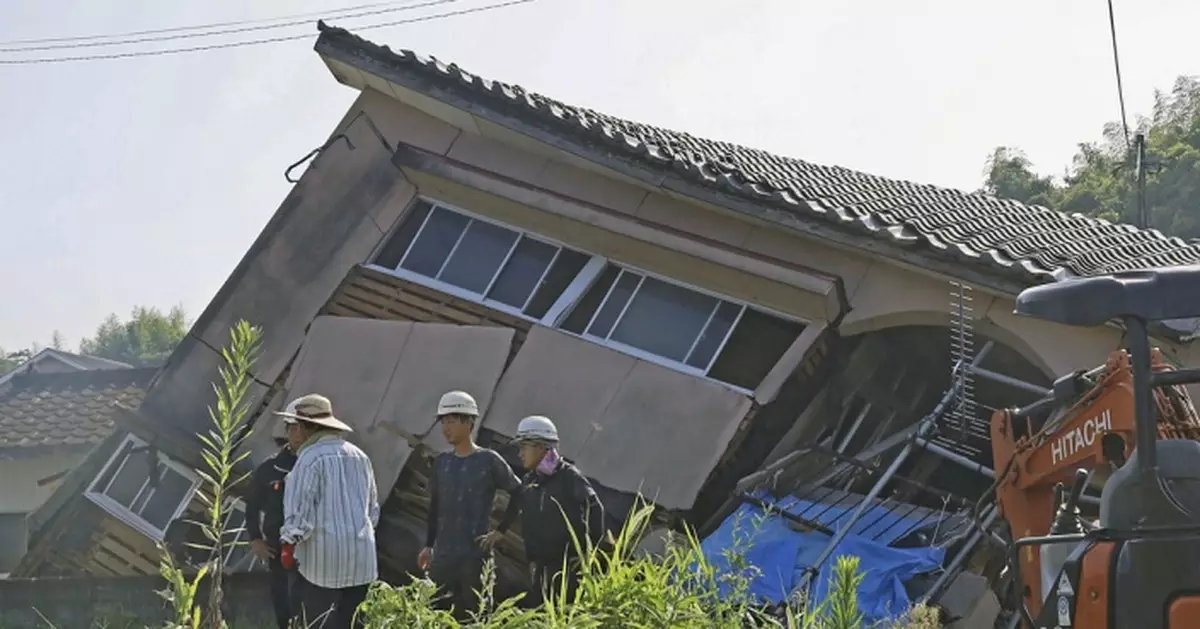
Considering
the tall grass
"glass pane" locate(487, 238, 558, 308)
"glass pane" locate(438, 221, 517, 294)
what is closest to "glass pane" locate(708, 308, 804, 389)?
"glass pane" locate(487, 238, 558, 308)

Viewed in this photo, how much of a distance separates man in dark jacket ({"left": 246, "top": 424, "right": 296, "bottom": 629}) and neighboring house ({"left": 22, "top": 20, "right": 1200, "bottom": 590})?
239 centimetres

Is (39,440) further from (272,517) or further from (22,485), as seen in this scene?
(272,517)

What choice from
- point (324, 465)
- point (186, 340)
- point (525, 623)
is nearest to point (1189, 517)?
point (525, 623)

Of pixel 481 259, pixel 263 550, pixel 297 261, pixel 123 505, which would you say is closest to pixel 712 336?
pixel 481 259

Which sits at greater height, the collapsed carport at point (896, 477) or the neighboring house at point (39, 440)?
the collapsed carport at point (896, 477)

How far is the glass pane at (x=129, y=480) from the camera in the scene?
1155 cm

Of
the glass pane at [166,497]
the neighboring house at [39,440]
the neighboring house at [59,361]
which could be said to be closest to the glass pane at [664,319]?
the glass pane at [166,497]

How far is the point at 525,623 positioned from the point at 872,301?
6780 mm

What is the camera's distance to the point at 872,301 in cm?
919

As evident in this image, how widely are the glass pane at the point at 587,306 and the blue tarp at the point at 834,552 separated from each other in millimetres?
2267

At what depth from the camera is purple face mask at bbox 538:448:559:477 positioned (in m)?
7.14

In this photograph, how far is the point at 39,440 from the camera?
20.1m

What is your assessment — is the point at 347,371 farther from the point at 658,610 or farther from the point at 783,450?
the point at 658,610

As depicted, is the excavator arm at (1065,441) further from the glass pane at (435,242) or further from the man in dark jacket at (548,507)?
the glass pane at (435,242)
